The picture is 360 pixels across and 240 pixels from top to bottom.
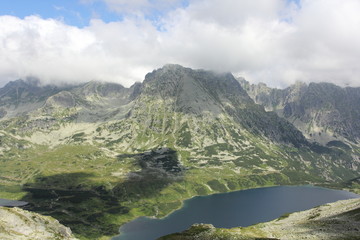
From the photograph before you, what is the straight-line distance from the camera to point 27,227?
12325cm

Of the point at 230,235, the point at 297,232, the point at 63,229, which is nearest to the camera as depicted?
the point at 230,235

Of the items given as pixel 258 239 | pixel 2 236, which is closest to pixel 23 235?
pixel 2 236

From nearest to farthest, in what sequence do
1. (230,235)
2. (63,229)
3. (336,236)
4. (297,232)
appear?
(336,236), (230,235), (297,232), (63,229)

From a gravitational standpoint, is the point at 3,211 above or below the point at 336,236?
above

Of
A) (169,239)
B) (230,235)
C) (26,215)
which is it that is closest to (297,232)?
(230,235)

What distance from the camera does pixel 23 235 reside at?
115m

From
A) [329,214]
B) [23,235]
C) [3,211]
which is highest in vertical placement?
[3,211]

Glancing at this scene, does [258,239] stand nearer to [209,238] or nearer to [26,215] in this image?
[209,238]

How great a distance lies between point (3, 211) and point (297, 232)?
385ft

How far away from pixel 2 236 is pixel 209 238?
73089 mm

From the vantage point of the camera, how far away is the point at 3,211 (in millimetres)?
126750

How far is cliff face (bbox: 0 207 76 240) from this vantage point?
11342 centimetres

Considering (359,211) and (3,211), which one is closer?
(359,211)

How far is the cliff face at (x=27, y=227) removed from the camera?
11342 centimetres
